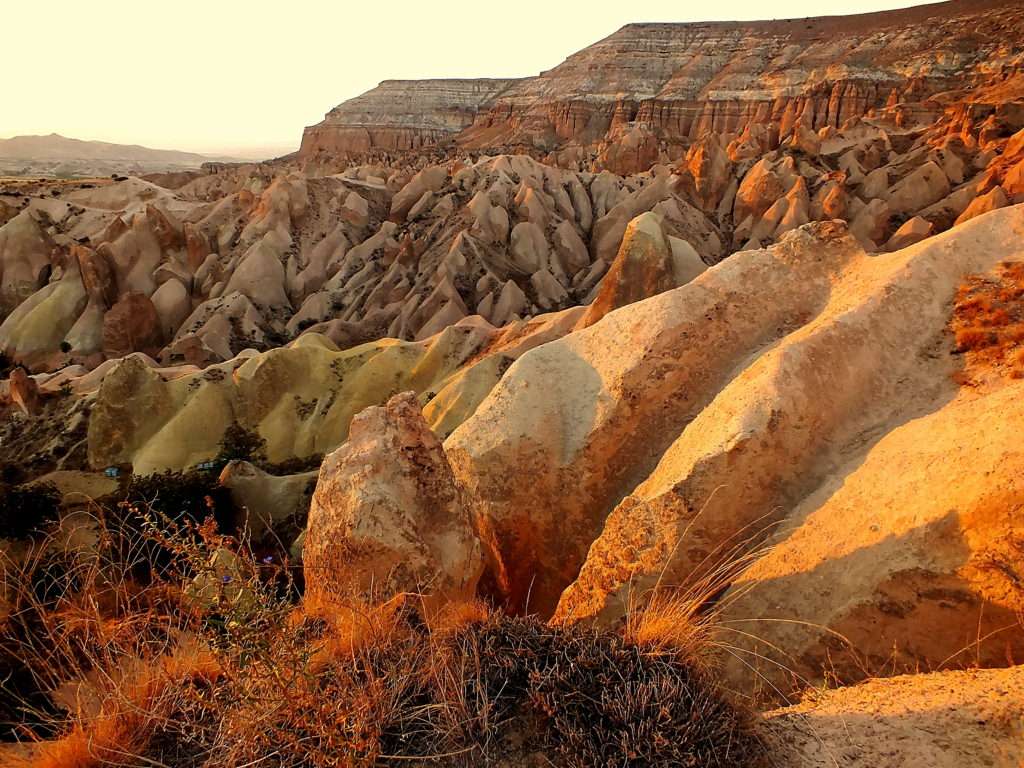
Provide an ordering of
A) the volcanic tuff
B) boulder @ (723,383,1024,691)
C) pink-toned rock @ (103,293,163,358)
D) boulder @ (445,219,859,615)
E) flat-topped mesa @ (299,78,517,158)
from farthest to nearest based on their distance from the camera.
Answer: flat-topped mesa @ (299,78,517,158) < pink-toned rock @ (103,293,163,358) < boulder @ (445,219,859,615) < the volcanic tuff < boulder @ (723,383,1024,691)

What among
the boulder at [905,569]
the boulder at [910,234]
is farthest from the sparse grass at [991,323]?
the boulder at [910,234]

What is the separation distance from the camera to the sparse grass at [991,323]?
17.0ft

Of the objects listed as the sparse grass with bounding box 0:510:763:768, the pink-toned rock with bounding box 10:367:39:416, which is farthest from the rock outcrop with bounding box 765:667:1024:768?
the pink-toned rock with bounding box 10:367:39:416

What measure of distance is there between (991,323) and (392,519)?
5.52m

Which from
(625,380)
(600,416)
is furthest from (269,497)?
(625,380)

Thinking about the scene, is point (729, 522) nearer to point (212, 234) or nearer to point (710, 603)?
point (710, 603)

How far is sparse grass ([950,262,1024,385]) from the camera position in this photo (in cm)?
517

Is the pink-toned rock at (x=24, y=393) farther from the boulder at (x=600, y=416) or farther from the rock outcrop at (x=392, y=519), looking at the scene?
the boulder at (x=600, y=416)

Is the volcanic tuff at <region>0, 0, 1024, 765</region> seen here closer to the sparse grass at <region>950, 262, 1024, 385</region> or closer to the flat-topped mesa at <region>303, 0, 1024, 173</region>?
the sparse grass at <region>950, 262, 1024, 385</region>

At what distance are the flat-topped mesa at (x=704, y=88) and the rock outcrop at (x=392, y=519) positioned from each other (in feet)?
148

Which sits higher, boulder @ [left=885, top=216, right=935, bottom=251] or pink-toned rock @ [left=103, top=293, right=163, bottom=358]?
boulder @ [left=885, top=216, right=935, bottom=251]

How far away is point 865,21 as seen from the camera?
226 ft

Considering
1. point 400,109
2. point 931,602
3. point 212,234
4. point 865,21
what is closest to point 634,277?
point 931,602

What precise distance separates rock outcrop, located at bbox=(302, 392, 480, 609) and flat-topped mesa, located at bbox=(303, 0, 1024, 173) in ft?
148
